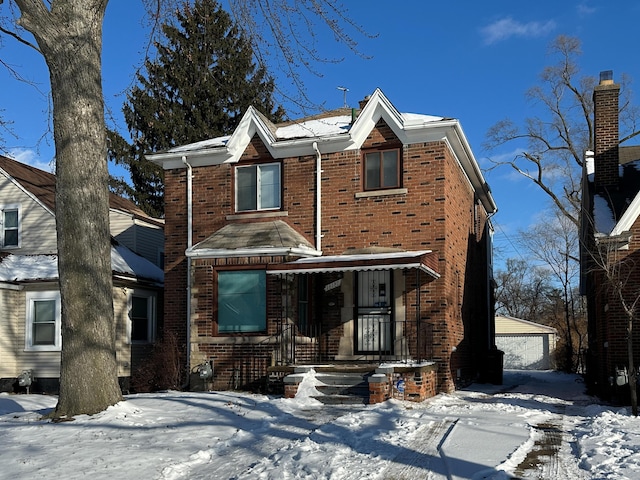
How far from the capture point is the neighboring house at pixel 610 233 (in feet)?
43.0

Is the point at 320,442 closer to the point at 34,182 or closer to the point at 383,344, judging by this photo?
the point at 383,344

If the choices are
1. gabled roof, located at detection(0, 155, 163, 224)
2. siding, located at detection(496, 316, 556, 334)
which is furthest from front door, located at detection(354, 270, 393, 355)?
siding, located at detection(496, 316, 556, 334)

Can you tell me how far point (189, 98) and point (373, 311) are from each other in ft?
69.4

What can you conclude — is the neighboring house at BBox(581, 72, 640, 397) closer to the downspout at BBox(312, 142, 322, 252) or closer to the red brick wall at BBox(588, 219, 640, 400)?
the red brick wall at BBox(588, 219, 640, 400)

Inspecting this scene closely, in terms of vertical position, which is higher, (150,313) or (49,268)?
(49,268)

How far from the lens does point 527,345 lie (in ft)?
121

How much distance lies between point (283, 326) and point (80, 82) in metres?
7.22

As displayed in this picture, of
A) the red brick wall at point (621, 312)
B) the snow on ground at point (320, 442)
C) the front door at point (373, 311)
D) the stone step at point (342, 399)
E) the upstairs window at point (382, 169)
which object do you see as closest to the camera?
the snow on ground at point (320, 442)

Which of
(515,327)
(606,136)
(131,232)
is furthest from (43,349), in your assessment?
(515,327)

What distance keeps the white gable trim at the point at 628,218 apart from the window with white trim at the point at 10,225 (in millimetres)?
16152

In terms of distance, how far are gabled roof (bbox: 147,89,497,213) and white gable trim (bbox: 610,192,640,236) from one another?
13.2ft

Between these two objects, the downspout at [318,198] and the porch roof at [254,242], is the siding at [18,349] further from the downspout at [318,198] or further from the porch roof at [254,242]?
the downspout at [318,198]

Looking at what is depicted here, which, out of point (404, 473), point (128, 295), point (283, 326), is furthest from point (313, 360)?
point (404, 473)

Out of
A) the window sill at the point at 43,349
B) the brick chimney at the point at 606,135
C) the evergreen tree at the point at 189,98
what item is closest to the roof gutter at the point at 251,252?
the window sill at the point at 43,349
